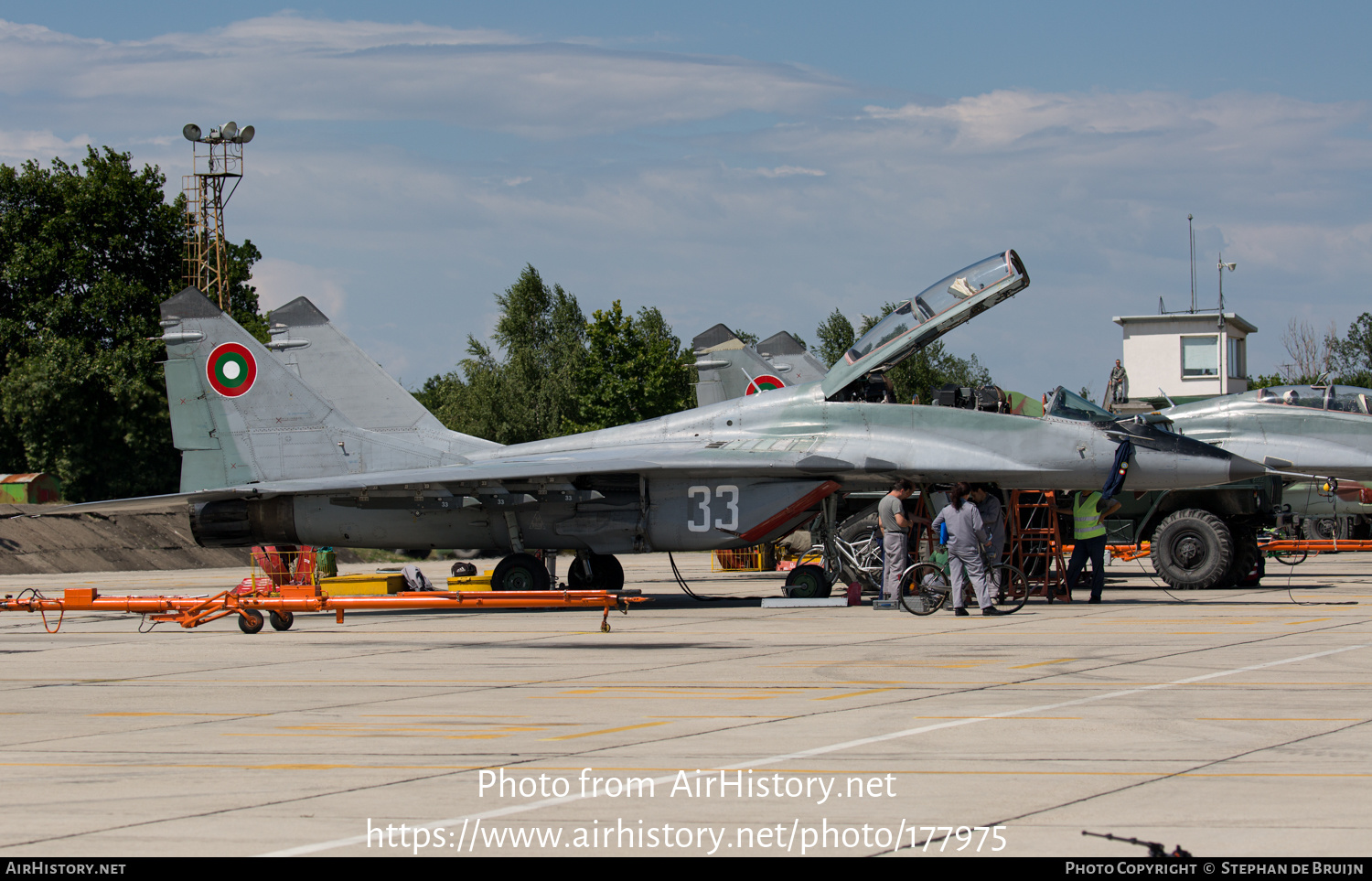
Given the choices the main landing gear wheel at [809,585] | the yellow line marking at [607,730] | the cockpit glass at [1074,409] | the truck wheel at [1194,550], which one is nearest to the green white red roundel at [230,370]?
the main landing gear wheel at [809,585]

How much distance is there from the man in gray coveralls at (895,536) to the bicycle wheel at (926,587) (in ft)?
0.84

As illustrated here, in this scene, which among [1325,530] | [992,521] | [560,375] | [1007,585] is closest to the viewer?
[992,521]

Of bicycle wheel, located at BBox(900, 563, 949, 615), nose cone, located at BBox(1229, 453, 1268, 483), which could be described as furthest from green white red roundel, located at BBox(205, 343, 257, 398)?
nose cone, located at BBox(1229, 453, 1268, 483)

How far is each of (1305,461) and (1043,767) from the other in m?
15.4

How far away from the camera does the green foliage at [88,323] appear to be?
44562 millimetres

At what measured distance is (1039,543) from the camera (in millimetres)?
17000

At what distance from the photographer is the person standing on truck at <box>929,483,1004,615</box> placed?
45.0ft

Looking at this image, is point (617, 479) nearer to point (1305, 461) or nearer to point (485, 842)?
point (1305, 461)

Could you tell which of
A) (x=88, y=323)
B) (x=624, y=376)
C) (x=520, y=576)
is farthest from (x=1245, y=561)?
(x=88, y=323)

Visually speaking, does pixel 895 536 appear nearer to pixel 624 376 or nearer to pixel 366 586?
pixel 366 586

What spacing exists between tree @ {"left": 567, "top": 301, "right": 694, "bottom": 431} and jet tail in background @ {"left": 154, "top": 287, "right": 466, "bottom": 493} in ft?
99.9

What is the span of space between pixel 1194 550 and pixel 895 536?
19.4 feet

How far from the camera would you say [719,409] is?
57.9ft
